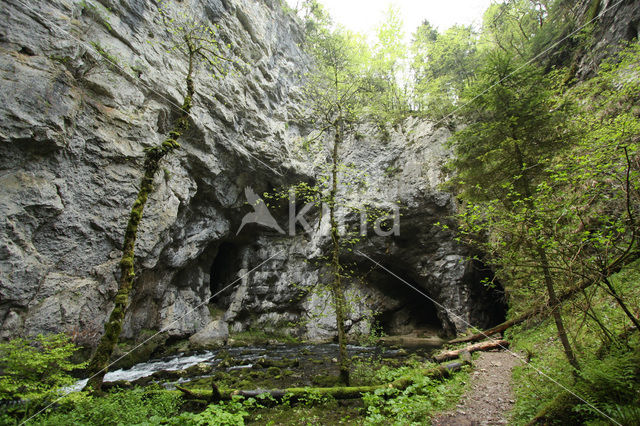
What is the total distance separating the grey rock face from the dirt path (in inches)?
109

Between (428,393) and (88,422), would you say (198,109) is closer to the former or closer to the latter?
(88,422)

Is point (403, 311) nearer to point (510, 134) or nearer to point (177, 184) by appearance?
point (510, 134)

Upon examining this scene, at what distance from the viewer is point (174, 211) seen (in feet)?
44.0

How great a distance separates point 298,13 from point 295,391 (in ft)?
105

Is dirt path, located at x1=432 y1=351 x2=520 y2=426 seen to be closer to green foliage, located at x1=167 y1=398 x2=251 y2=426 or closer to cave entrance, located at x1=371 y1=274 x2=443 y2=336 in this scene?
green foliage, located at x1=167 y1=398 x2=251 y2=426

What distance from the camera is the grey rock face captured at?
824 cm

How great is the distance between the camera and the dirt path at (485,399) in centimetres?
411

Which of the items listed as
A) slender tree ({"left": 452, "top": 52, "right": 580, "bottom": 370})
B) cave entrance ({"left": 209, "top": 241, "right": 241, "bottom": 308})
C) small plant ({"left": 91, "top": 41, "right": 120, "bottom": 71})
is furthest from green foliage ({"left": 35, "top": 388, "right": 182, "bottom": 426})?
cave entrance ({"left": 209, "top": 241, "right": 241, "bottom": 308})

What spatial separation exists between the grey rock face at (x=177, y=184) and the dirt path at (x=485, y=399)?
276cm

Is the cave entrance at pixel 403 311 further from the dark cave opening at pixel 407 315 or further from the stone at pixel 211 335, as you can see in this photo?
the stone at pixel 211 335

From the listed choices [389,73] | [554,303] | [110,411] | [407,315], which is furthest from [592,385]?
[389,73]

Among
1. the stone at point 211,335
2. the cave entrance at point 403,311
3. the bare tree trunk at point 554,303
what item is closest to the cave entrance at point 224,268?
the stone at point 211,335

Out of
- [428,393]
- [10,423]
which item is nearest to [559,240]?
[428,393]

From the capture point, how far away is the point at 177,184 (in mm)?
14023
